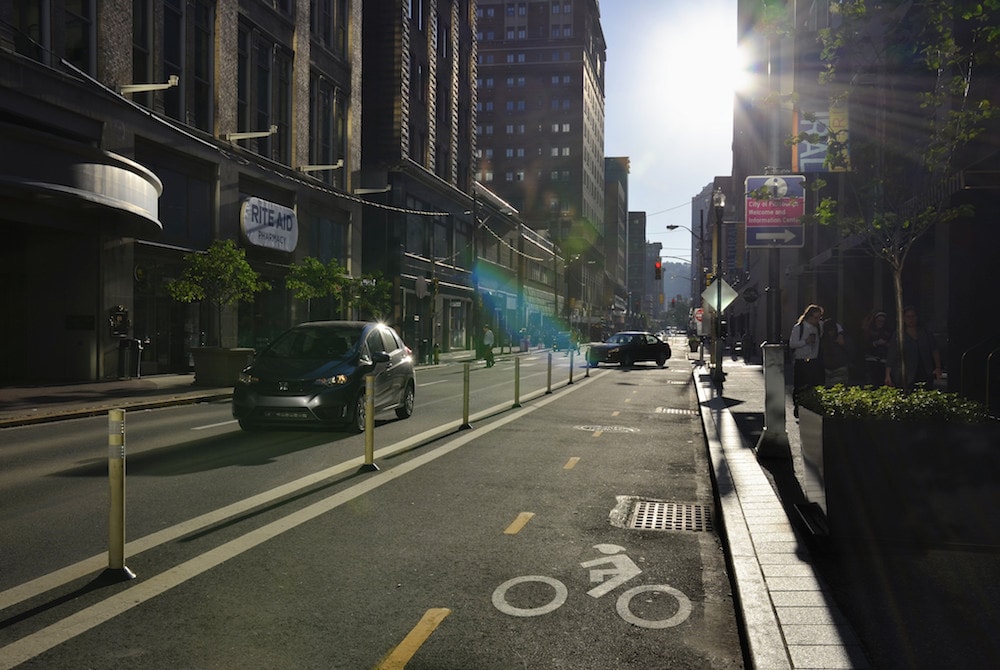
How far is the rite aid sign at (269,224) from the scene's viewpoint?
2933 cm

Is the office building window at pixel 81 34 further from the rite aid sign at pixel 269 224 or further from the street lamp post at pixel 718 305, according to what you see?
the street lamp post at pixel 718 305

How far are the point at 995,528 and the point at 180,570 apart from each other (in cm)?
521

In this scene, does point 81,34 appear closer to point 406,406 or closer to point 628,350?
point 406,406

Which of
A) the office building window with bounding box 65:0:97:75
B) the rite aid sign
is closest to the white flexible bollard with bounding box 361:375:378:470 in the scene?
the office building window with bounding box 65:0:97:75

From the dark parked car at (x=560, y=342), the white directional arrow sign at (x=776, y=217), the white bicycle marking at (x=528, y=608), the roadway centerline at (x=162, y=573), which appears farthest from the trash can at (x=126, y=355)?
the dark parked car at (x=560, y=342)

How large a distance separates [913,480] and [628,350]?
30.7 metres

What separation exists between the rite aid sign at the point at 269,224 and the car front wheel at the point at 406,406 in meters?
17.0

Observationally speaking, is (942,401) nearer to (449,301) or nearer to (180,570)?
(180,570)

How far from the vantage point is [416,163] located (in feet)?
156

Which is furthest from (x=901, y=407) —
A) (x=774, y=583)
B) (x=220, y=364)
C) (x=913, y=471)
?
(x=220, y=364)

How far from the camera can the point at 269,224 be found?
1216 inches

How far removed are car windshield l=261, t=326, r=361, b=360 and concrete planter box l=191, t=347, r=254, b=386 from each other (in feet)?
29.0

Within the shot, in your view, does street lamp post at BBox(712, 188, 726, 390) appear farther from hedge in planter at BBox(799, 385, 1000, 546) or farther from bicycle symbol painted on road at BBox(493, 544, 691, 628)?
bicycle symbol painted on road at BBox(493, 544, 691, 628)

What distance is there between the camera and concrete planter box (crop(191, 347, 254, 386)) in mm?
21484
